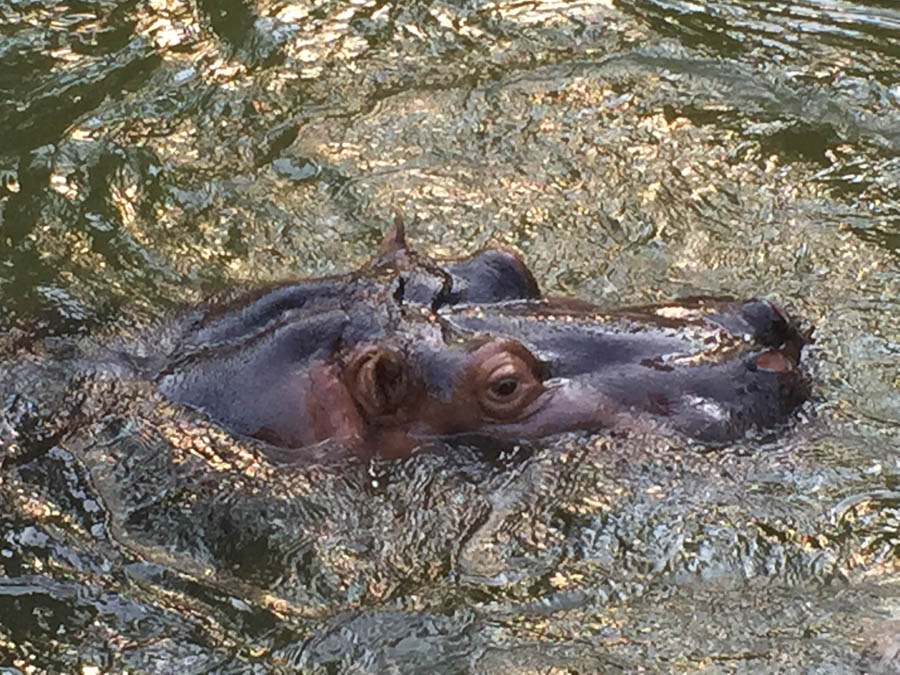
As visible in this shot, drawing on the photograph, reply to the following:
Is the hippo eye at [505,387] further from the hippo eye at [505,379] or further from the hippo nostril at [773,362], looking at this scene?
the hippo nostril at [773,362]

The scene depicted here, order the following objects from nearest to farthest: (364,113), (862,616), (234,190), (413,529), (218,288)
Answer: (862,616) → (413,529) → (218,288) → (234,190) → (364,113)

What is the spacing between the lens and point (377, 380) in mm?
4129

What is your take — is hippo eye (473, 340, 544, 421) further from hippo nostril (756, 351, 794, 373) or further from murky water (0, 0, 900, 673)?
hippo nostril (756, 351, 794, 373)

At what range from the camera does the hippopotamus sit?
4.19 meters

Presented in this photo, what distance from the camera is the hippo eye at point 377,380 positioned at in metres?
4.09

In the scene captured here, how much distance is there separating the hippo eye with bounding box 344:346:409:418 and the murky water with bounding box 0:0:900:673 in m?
0.21

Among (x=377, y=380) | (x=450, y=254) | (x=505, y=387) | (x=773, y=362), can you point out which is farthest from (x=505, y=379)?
(x=450, y=254)

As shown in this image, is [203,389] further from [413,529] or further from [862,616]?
[862,616]

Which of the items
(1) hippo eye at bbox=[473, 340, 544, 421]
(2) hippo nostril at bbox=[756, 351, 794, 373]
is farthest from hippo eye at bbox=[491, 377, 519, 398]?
(2) hippo nostril at bbox=[756, 351, 794, 373]

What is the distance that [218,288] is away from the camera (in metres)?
5.61

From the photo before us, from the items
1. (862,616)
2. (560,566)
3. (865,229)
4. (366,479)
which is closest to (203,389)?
(366,479)

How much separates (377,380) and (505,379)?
375mm

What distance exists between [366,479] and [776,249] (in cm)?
229

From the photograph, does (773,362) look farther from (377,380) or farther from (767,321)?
(377,380)
